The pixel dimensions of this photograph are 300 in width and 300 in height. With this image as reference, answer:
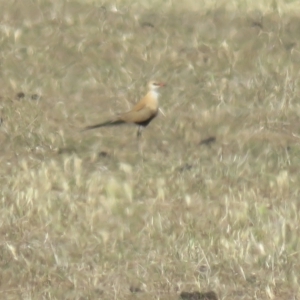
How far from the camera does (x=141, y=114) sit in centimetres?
979

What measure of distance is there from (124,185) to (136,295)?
81.2 inches

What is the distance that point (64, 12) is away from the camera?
12406 mm

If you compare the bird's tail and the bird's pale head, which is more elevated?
the bird's pale head

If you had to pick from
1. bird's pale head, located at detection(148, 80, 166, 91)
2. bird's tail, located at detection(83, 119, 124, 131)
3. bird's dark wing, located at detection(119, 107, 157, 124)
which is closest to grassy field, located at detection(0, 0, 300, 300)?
bird's tail, located at detection(83, 119, 124, 131)

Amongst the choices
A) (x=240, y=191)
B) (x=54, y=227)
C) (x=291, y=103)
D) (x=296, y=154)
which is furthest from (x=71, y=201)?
(x=291, y=103)

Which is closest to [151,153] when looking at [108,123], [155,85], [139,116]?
[139,116]

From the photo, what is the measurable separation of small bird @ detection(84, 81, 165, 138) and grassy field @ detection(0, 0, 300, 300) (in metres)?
0.10

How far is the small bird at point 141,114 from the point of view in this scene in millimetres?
9797

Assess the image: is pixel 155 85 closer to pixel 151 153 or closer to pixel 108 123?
pixel 108 123

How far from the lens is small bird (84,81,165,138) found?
32.1 ft

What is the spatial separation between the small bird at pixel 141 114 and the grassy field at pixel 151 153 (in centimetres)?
10

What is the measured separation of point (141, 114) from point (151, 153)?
20.2 inches

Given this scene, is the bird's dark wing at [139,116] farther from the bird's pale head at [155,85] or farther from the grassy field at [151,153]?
the bird's pale head at [155,85]

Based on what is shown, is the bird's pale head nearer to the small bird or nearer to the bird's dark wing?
the small bird
